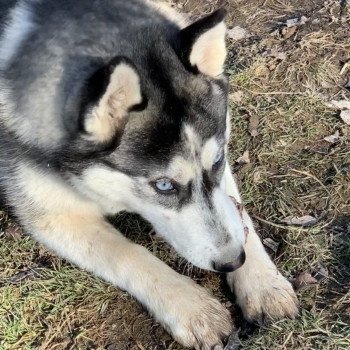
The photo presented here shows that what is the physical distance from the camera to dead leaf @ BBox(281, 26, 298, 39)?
209 inches

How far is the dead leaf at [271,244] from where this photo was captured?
386 cm

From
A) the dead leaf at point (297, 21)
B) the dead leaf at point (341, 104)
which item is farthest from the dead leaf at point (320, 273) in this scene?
the dead leaf at point (297, 21)

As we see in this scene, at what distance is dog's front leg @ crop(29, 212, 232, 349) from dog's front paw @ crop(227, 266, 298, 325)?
0.41 ft

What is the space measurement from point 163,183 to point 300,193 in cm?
134

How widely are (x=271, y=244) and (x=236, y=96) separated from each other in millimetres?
1435

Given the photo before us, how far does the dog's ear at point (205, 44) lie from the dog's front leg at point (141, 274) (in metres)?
1.10

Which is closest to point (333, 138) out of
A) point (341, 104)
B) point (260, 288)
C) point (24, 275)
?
point (341, 104)

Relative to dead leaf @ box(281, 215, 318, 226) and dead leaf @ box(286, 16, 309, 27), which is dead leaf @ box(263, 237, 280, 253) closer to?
dead leaf @ box(281, 215, 318, 226)

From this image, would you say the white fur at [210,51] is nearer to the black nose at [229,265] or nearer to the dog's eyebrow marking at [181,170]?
the dog's eyebrow marking at [181,170]

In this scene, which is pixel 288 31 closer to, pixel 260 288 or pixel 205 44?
pixel 205 44

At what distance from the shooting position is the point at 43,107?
3264 millimetres

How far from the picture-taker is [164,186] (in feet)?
10.3

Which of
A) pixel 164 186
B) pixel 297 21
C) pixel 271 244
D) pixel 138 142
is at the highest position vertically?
pixel 138 142


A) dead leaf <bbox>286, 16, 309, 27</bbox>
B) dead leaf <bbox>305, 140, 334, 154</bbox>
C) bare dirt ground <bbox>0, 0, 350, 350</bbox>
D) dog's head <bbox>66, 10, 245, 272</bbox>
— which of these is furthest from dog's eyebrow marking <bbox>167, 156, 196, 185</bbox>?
dead leaf <bbox>286, 16, 309, 27</bbox>
